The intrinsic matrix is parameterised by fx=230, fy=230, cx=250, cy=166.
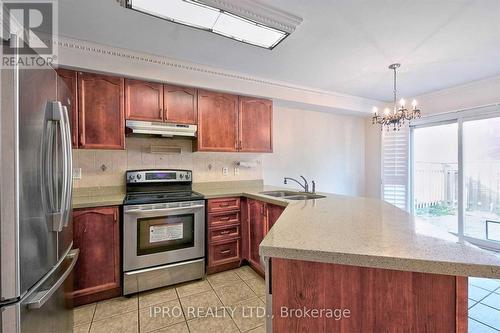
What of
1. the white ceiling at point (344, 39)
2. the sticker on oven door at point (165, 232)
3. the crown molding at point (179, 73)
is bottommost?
the sticker on oven door at point (165, 232)

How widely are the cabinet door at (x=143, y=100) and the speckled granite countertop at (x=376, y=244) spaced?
1.94 m

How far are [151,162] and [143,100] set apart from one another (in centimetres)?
74

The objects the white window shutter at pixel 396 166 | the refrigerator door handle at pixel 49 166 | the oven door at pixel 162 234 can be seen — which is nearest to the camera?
the refrigerator door handle at pixel 49 166

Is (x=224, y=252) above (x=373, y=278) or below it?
below

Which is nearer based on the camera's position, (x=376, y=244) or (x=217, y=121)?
(x=376, y=244)

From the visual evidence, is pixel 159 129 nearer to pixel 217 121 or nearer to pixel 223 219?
pixel 217 121

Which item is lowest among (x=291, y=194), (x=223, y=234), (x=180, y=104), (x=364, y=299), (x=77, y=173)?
(x=223, y=234)

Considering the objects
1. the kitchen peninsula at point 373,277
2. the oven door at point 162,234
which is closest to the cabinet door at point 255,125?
the oven door at point 162,234

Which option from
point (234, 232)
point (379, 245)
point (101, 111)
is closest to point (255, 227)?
point (234, 232)

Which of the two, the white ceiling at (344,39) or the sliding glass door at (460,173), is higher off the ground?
the white ceiling at (344,39)

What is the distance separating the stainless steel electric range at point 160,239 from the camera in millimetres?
2174

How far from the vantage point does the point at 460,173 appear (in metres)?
3.50

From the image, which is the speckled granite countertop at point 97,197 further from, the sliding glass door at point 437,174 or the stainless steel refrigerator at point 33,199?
the sliding glass door at point 437,174

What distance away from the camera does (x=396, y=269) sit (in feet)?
2.70
